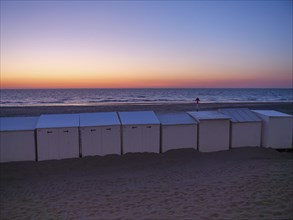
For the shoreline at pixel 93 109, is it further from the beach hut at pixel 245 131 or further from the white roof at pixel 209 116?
the white roof at pixel 209 116

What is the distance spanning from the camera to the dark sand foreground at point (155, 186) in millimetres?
5828

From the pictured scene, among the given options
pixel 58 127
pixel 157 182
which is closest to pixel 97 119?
pixel 58 127

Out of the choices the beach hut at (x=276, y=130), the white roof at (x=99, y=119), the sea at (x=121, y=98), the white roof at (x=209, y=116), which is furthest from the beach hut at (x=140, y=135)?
the sea at (x=121, y=98)

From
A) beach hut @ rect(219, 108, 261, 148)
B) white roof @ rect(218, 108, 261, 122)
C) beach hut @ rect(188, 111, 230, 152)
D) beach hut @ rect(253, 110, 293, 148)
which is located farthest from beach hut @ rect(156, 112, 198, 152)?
beach hut @ rect(253, 110, 293, 148)

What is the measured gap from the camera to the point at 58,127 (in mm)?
9359

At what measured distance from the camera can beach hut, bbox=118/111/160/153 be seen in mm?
9820

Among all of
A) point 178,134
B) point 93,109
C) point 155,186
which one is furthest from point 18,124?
point 93,109

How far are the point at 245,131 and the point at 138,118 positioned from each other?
444cm

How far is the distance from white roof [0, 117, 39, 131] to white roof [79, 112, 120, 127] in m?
1.77

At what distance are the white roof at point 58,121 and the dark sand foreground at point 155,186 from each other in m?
1.32

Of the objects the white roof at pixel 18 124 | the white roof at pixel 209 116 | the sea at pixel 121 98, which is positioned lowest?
the sea at pixel 121 98

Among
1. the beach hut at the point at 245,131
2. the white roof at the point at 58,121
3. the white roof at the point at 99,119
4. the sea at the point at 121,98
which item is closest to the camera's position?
the white roof at the point at 58,121

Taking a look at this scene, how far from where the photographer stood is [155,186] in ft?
24.7

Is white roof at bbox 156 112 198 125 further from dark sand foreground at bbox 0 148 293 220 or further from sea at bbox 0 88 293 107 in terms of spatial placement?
sea at bbox 0 88 293 107
